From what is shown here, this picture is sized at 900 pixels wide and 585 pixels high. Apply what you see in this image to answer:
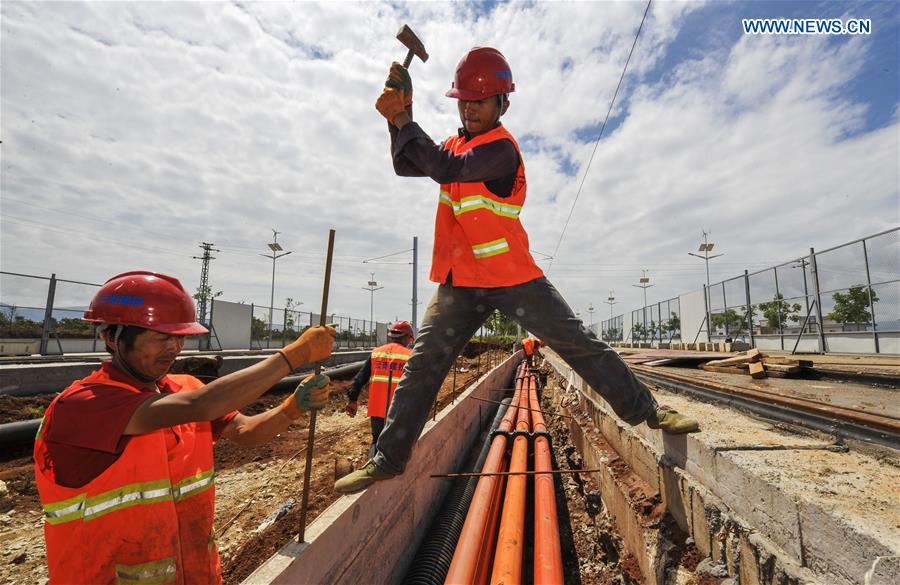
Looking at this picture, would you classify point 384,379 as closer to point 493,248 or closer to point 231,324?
point 493,248

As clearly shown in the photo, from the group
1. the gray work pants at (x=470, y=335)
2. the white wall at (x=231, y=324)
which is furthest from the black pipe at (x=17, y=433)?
the white wall at (x=231, y=324)

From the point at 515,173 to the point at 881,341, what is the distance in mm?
12130

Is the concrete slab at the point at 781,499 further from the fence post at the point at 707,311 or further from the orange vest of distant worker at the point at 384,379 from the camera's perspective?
the fence post at the point at 707,311

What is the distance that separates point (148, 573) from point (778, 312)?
1653cm

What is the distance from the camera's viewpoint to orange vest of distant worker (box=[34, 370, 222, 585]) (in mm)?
1430

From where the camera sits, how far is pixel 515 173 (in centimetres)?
232

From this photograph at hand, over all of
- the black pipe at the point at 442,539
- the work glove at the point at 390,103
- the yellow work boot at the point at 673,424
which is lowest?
the black pipe at the point at 442,539

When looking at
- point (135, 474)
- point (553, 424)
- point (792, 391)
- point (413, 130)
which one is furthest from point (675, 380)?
point (135, 474)

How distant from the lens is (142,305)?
1772 millimetres

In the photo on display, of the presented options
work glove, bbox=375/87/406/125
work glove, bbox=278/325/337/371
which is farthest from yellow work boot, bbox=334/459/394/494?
work glove, bbox=375/87/406/125

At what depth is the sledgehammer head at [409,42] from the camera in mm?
2598

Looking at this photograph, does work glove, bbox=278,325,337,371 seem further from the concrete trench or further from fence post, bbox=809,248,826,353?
fence post, bbox=809,248,826,353

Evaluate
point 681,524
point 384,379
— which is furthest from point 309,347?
point 384,379

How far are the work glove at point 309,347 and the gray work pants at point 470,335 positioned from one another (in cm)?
55
